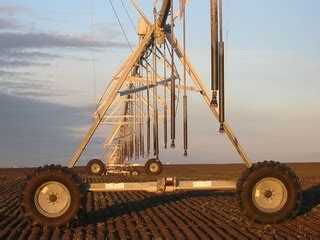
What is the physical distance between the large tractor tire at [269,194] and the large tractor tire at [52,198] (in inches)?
118

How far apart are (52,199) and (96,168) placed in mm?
27610

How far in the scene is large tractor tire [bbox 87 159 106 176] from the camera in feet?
132

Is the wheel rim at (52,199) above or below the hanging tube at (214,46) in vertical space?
below

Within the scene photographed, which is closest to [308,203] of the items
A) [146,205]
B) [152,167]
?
[146,205]

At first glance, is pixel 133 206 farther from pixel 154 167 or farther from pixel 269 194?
pixel 154 167

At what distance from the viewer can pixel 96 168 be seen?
40.3 metres

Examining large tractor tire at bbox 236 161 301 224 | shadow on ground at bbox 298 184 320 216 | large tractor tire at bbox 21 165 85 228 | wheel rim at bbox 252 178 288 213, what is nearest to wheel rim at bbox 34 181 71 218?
large tractor tire at bbox 21 165 85 228

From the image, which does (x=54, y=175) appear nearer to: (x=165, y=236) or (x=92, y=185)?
(x=92, y=185)

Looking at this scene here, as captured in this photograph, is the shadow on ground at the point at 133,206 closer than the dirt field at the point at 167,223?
No

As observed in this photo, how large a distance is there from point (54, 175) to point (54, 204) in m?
0.53

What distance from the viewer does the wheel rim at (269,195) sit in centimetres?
1260

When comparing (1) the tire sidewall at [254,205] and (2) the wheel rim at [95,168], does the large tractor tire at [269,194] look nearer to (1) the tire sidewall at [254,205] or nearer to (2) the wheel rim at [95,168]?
(1) the tire sidewall at [254,205]

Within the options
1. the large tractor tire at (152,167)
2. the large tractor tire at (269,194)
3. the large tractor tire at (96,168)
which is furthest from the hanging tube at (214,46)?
the large tractor tire at (96,168)

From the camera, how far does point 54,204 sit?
1273 centimetres
